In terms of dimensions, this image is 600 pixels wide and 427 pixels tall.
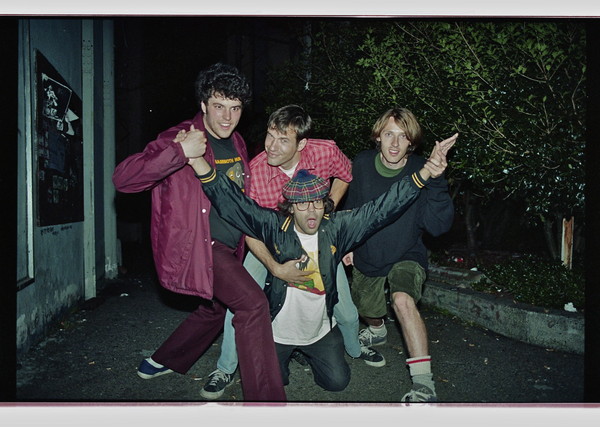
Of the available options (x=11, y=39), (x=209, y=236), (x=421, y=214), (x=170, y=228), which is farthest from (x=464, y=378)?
(x=11, y=39)

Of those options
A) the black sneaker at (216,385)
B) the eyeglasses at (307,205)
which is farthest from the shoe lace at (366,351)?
the eyeglasses at (307,205)

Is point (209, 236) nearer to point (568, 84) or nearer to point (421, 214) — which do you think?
point (421, 214)

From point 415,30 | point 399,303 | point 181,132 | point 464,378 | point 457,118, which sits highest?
point 415,30

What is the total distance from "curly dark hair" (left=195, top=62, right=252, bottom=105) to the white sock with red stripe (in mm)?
2249

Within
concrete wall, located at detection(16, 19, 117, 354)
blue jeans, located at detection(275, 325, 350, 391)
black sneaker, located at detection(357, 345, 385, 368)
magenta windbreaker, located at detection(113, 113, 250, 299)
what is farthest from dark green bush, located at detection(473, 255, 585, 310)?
concrete wall, located at detection(16, 19, 117, 354)

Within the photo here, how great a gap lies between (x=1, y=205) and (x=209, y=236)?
4.44 feet

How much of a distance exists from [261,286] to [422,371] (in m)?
1.31

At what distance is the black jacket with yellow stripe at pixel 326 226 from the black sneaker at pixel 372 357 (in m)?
0.89

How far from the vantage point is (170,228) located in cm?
336

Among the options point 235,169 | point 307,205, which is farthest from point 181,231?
point 307,205

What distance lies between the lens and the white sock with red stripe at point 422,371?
3.39 m

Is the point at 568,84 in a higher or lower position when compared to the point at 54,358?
higher

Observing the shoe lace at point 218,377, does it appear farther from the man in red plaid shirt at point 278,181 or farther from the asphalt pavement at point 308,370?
the asphalt pavement at point 308,370

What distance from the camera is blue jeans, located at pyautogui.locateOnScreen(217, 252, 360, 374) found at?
12.2 feet
